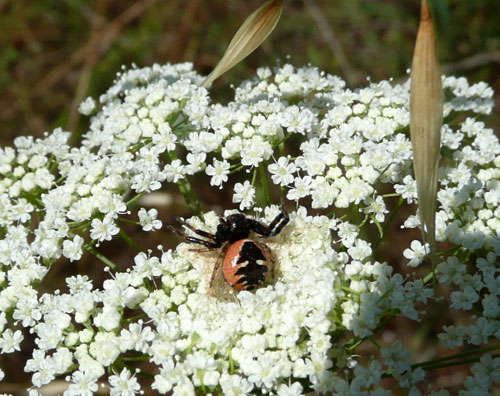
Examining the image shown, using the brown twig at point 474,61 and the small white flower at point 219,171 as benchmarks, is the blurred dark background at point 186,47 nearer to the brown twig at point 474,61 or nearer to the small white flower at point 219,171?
the brown twig at point 474,61

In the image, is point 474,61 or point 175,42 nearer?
point 474,61

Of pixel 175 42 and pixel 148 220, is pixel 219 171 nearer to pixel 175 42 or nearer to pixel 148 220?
pixel 148 220

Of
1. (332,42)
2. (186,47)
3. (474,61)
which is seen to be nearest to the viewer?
(474,61)

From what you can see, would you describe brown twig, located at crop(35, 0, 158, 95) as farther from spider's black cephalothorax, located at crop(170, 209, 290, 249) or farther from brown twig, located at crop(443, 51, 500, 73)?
spider's black cephalothorax, located at crop(170, 209, 290, 249)

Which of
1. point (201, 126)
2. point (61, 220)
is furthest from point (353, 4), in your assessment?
point (61, 220)

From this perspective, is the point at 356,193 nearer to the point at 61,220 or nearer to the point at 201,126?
the point at 201,126

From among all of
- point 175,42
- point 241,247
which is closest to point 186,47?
point 175,42
